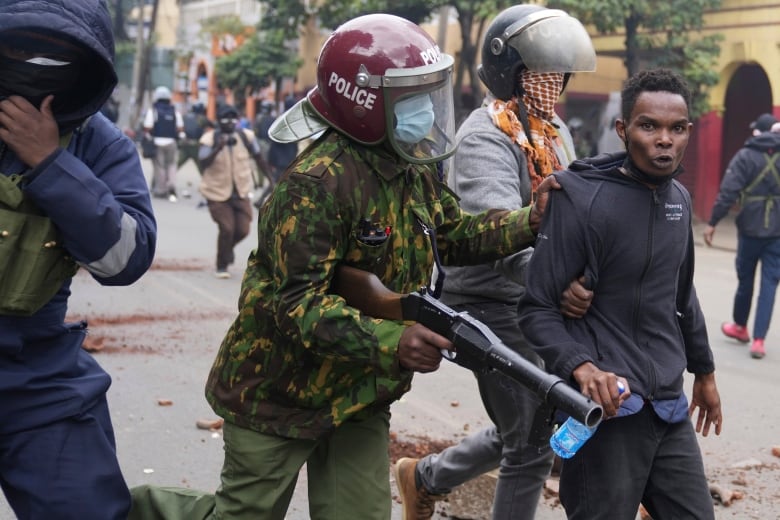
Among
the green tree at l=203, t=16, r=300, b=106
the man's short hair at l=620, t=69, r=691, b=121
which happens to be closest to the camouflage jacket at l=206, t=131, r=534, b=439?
the man's short hair at l=620, t=69, r=691, b=121

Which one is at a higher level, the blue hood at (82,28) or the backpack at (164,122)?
the blue hood at (82,28)

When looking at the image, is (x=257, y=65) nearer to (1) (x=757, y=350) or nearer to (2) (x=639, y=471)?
(1) (x=757, y=350)

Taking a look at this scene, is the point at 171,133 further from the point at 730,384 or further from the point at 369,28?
the point at 369,28

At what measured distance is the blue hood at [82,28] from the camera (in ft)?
8.06

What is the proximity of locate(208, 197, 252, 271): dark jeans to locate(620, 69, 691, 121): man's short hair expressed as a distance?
8.06m

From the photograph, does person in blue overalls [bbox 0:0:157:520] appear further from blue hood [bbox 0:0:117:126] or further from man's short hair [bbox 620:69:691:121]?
man's short hair [bbox 620:69:691:121]

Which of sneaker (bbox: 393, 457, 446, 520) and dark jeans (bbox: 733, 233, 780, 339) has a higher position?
sneaker (bbox: 393, 457, 446, 520)

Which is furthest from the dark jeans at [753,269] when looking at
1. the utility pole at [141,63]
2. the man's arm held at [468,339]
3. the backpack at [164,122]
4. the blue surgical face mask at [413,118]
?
the utility pole at [141,63]

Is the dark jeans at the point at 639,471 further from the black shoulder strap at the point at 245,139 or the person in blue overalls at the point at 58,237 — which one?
the black shoulder strap at the point at 245,139

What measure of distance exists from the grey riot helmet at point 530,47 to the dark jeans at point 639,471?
1.38 meters

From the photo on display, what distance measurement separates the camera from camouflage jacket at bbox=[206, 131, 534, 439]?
2.62 metres

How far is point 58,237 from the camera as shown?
256 centimetres

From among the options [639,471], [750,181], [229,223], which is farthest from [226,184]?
[639,471]

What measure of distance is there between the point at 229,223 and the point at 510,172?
24.7 ft
